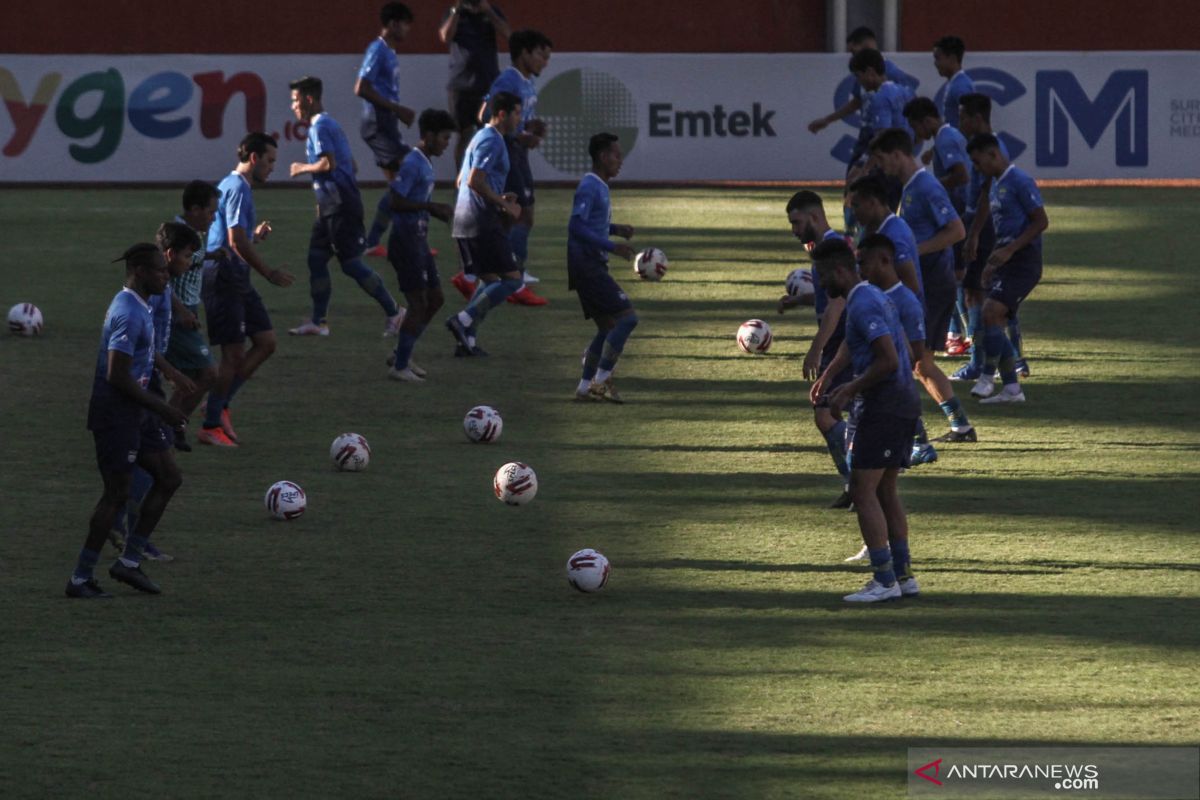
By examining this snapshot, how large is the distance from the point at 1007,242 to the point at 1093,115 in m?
16.3

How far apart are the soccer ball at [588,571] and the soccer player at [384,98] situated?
40.1 feet


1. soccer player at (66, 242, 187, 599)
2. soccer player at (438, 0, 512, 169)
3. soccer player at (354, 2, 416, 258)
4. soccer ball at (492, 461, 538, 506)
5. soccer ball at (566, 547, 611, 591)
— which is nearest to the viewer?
soccer player at (66, 242, 187, 599)

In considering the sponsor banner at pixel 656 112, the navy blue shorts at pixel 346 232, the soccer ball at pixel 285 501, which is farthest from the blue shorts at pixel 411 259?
the sponsor banner at pixel 656 112

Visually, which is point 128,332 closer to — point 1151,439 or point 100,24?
point 1151,439

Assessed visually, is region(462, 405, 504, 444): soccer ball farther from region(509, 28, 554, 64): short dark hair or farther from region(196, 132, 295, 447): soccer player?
region(509, 28, 554, 64): short dark hair

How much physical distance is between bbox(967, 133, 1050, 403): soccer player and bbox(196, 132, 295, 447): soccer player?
17.1 feet

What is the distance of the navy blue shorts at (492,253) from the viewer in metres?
16.9

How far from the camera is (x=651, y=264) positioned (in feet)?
68.2

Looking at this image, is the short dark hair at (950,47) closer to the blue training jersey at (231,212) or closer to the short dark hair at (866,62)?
the short dark hair at (866,62)

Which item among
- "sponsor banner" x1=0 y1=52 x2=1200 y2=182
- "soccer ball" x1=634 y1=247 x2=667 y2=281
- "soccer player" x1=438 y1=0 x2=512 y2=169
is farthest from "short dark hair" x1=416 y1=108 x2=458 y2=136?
"sponsor banner" x1=0 y1=52 x2=1200 y2=182

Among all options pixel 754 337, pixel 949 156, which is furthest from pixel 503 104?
pixel 949 156

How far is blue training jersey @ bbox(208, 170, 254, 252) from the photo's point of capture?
46.0 feet

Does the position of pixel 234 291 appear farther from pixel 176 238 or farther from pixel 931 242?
pixel 931 242

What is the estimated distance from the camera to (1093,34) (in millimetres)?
35125
